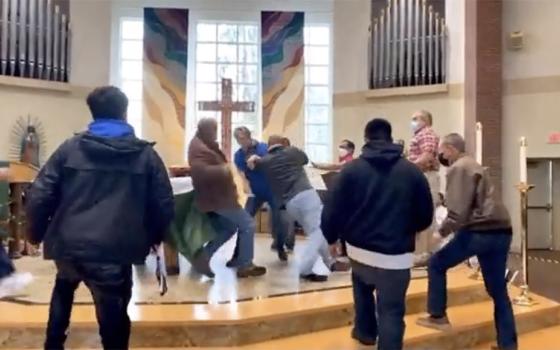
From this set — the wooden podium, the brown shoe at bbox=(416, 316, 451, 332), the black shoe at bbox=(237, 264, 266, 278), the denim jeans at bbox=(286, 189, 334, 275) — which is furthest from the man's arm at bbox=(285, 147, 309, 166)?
the wooden podium

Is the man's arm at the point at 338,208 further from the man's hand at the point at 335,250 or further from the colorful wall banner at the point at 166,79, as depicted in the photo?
the colorful wall banner at the point at 166,79

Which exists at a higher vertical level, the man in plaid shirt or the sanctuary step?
the man in plaid shirt

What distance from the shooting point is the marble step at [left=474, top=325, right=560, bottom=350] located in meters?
4.81

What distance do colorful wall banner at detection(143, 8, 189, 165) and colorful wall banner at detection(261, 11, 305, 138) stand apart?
1.42m

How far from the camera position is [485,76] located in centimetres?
1002

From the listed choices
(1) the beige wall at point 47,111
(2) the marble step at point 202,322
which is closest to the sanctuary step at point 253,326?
(2) the marble step at point 202,322

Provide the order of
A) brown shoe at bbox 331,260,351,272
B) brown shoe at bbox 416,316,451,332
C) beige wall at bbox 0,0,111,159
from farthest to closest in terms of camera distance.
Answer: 1. beige wall at bbox 0,0,111,159
2. brown shoe at bbox 331,260,351,272
3. brown shoe at bbox 416,316,451,332

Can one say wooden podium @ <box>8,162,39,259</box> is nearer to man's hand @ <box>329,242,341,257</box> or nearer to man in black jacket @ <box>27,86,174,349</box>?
man's hand @ <box>329,242,341,257</box>

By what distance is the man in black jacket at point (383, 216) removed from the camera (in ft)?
11.6

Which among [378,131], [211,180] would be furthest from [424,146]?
[378,131]

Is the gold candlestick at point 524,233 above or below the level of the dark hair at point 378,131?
below

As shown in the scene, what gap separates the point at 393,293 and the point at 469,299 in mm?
2294

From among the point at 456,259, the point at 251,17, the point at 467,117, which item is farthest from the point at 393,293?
the point at 251,17

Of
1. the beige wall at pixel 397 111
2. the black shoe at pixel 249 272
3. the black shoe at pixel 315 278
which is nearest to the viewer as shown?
the black shoe at pixel 315 278
